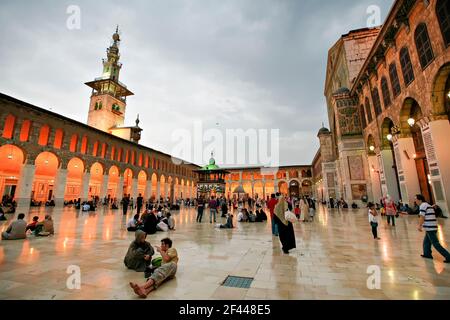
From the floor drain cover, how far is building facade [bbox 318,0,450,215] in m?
12.1

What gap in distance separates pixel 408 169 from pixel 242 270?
588 inches

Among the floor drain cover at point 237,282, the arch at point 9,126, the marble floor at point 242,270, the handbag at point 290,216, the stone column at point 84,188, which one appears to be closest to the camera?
the marble floor at point 242,270

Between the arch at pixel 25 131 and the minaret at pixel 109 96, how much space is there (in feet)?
66.8

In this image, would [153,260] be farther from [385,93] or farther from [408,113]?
[385,93]

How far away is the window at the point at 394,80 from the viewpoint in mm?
13891

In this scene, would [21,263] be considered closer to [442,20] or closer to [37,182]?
[442,20]

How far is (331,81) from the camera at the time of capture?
31266mm

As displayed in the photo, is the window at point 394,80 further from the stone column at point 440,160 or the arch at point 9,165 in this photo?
the arch at point 9,165

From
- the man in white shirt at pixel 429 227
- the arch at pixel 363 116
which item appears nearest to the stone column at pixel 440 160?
the man in white shirt at pixel 429 227

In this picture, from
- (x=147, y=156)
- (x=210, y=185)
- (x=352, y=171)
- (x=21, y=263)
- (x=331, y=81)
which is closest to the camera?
(x=21, y=263)

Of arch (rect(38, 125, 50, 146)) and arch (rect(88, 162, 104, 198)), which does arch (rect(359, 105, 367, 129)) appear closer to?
arch (rect(88, 162, 104, 198))

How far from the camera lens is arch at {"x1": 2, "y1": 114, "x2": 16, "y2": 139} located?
56.5 feet
